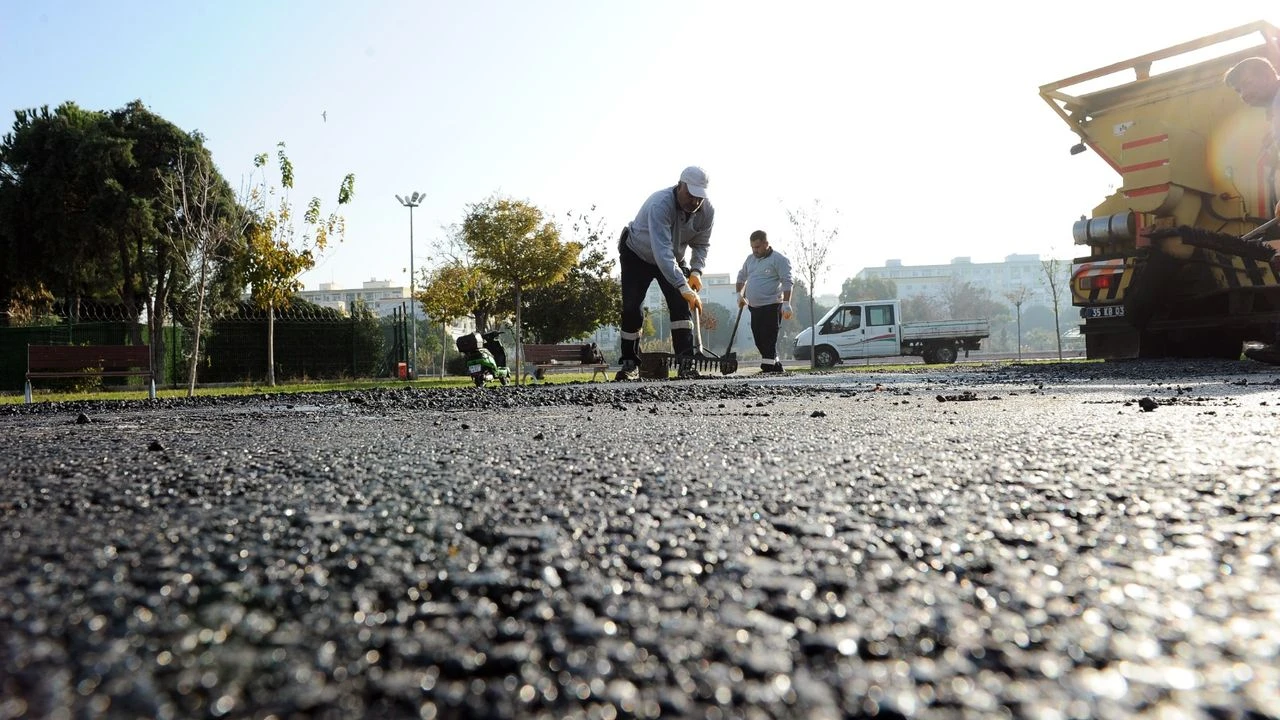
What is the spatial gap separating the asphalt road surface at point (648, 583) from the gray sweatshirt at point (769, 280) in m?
9.66

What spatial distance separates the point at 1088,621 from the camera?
0.93 m

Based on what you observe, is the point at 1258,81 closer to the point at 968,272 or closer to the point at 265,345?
the point at 265,345

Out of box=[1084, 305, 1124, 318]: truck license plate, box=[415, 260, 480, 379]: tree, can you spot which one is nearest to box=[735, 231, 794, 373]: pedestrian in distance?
box=[1084, 305, 1124, 318]: truck license plate

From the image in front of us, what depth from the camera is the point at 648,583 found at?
1077 millimetres

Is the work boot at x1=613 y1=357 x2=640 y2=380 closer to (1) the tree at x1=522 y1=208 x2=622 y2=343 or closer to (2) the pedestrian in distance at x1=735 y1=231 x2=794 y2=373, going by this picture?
(2) the pedestrian in distance at x1=735 y1=231 x2=794 y2=373

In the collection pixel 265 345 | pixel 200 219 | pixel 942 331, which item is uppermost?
pixel 200 219

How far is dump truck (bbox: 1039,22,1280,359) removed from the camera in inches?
383

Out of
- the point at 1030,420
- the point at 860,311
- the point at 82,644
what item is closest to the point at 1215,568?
the point at 82,644

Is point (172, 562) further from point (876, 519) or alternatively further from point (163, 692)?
point (876, 519)

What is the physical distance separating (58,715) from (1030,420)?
352 centimetres

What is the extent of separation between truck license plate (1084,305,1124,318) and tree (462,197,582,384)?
14338mm

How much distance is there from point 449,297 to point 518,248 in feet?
24.6

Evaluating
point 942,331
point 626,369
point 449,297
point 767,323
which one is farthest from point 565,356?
point 942,331

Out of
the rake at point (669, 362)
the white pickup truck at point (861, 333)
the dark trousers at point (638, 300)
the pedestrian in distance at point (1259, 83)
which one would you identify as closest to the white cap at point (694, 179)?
the dark trousers at point (638, 300)
